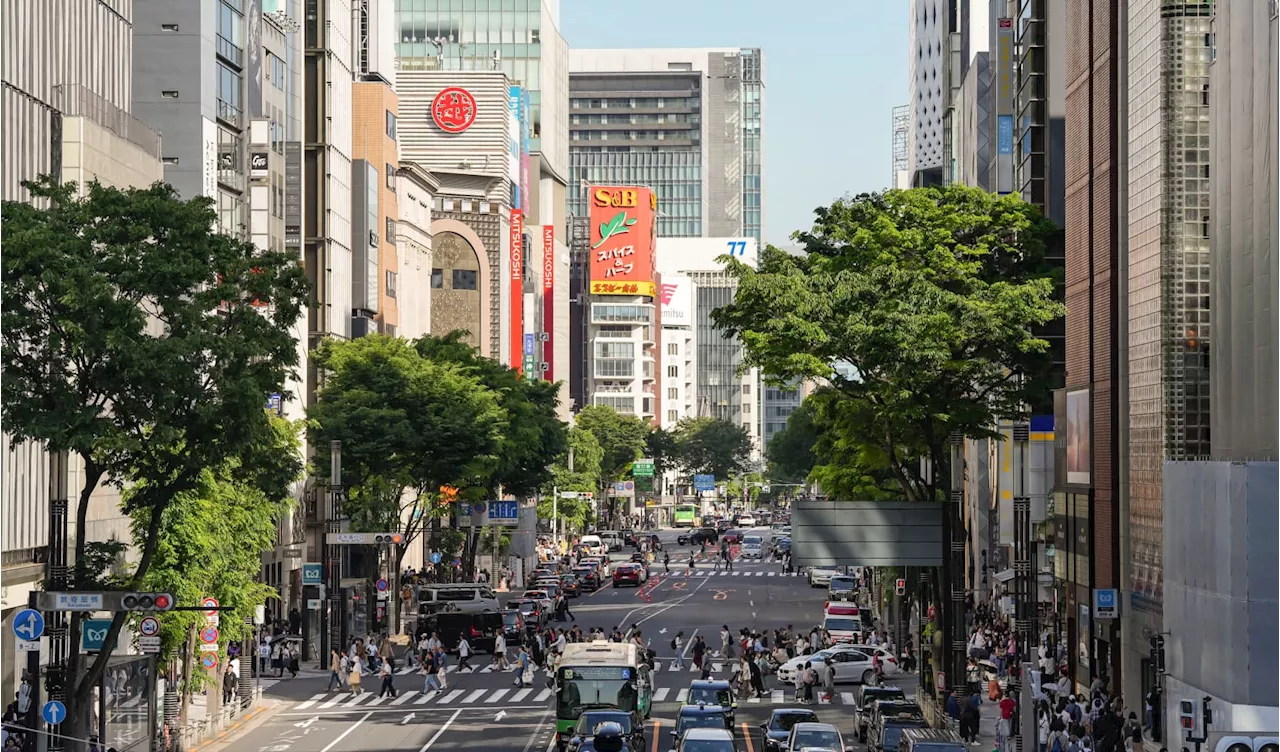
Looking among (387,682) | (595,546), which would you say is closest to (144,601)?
(387,682)

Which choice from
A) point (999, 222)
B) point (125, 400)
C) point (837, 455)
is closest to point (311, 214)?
point (837, 455)

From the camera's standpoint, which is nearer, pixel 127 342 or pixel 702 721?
pixel 127 342

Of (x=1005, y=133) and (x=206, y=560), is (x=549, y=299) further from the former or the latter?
(x=206, y=560)

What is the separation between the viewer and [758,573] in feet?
439

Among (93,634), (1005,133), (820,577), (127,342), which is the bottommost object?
(820,577)

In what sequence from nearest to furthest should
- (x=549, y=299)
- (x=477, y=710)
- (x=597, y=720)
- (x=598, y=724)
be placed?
(x=598, y=724)
(x=597, y=720)
(x=477, y=710)
(x=549, y=299)

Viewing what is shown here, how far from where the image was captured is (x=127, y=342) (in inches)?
1449

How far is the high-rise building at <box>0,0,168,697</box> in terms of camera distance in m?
53.2

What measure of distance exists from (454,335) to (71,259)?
66.3 m

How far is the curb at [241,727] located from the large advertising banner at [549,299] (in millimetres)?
125768

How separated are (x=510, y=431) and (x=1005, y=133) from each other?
104ft

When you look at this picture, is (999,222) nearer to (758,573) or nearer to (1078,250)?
(1078,250)

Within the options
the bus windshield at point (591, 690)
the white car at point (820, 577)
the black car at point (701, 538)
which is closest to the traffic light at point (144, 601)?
the bus windshield at point (591, 690)

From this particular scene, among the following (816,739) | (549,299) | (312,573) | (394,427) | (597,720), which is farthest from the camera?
(549,299)
